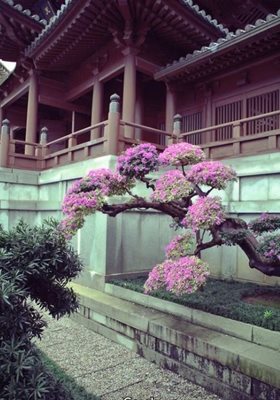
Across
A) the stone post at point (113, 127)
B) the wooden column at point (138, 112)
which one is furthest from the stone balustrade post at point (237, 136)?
the wooden column at point (138, 112)

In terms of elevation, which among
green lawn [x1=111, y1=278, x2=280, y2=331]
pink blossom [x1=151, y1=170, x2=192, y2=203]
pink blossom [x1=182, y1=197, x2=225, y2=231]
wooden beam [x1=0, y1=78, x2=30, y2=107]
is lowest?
green lawn [x1=111, y1=278, x2=280, y2=331]

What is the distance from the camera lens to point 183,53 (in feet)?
31.2

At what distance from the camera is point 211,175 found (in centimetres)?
425

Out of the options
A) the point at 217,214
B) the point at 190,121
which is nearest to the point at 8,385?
the point at 217,214

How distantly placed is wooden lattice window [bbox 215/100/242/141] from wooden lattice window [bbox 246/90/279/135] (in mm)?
279

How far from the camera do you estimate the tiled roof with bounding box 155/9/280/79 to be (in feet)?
20.2

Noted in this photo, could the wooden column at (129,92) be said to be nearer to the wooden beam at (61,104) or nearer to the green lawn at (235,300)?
the wooden beam at (61,104)

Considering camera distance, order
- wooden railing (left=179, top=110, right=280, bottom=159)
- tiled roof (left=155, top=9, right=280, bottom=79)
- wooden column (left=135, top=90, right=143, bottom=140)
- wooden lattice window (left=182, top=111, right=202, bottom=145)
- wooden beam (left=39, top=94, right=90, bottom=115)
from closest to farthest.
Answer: wooden railing (left=179, top=110, right=280, bottom=159), tiled roof (left=155, top=9, right=280, bottom=79), wooden lattice window (left=182, top=111, right=202, bottom=145), wooden column (left=135, top=90, right=143, bottom=140), wooden beam (left=39, top=94, right=90, bottom=115)

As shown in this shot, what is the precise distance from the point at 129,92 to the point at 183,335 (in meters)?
6.12

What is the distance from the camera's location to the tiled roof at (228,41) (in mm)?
6156

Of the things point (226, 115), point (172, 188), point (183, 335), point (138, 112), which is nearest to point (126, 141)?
point (172, 188)

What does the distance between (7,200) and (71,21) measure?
4396 millimetres

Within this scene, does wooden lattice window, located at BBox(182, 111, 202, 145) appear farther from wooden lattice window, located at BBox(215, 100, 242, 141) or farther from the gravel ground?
the gravel ground

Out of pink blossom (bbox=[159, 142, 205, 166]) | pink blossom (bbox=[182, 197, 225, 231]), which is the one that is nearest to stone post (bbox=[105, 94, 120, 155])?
pink blossom (bbox=[159, 142, 205, 166])
